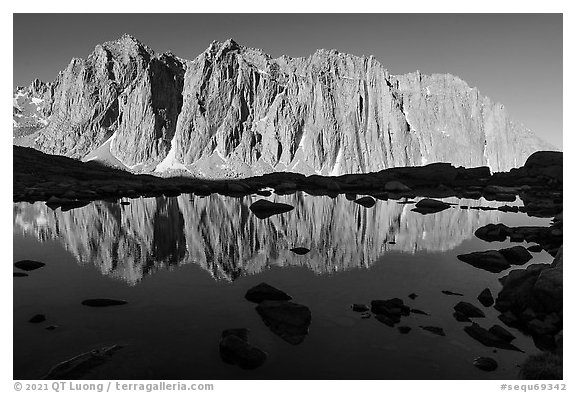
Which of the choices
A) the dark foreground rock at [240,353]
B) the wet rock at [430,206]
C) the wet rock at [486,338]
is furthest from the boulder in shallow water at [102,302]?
the wet rock at [430,206]

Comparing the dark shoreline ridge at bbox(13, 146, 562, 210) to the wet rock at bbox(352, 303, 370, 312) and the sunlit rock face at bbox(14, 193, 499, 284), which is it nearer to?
the sunlit rock face at bbox(14, 193, 499, 284)

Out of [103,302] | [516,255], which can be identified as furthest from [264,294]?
[516,255]

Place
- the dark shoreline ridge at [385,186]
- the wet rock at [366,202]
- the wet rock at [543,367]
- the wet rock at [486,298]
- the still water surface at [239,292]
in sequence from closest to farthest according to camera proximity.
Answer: the wet rock at [543,367] < the still water surface at [239,292] < the wet rock at [486,298] < the wet rock at [366,202] < the dark shoreline ridge at [385,186]

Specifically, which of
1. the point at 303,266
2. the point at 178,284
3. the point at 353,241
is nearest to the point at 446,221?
the point at 353,241

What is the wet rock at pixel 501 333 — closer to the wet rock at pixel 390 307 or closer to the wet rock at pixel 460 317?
the wet rock at pixel 460 317

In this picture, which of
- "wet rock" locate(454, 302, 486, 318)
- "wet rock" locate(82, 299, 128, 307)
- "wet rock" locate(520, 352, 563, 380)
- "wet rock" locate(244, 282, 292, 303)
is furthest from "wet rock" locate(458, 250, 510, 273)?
"wet rock" locate(82, 299, 128, 307)

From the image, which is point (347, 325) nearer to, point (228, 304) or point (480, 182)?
point (228, 304)
